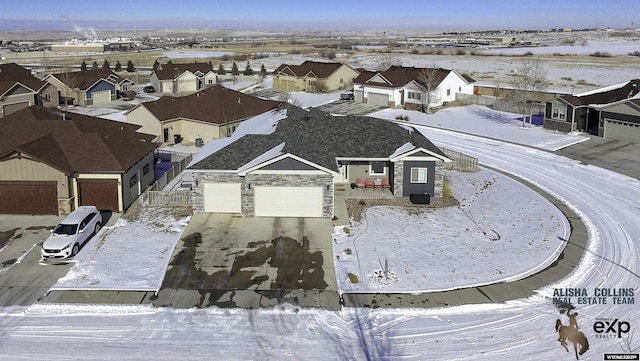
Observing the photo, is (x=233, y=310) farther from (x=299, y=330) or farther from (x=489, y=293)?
(x=489, y=293)

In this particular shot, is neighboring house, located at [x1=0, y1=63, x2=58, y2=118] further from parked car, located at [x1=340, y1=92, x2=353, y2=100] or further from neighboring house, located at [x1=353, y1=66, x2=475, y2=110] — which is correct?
neighboring house, located at [x1=353, y1=66, x2=475, y2=110]

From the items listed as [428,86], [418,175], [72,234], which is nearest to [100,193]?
[72,234]

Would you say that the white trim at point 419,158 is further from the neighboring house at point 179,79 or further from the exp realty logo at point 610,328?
the neighboring house at point 179,79

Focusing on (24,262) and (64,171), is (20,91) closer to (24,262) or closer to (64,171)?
(64,171)

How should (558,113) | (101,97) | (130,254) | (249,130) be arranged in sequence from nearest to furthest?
(130,254)
(249,130)
(558,113)
(101,97)

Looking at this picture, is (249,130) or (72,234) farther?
(249,130)

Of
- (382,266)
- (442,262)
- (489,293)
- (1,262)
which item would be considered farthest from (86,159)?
(489,293)

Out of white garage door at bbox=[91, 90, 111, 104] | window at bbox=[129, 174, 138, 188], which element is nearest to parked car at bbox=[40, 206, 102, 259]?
window at bbox=[129, 174, 138, 188]

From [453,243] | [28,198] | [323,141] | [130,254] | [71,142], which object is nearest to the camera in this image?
[130,254]
